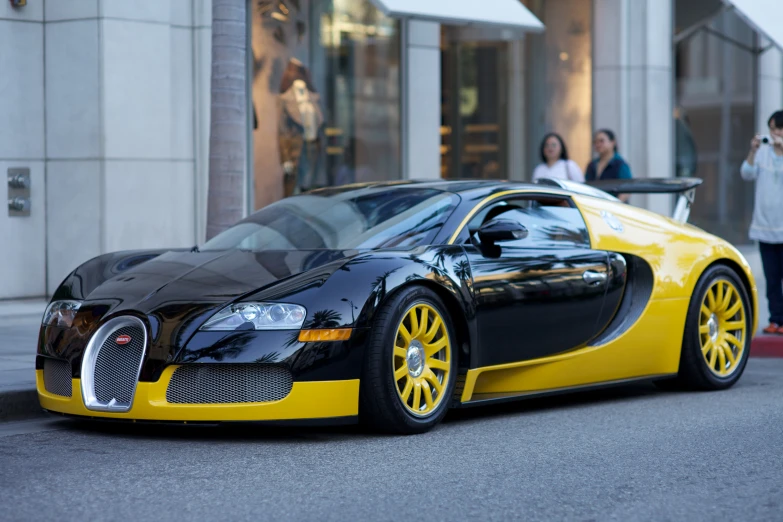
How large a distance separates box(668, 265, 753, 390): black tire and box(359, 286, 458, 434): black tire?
2272mm

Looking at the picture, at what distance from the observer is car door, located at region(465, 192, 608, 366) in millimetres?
6375

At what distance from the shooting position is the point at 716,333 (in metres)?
7.86

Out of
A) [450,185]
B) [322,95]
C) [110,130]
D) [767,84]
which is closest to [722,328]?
[450,185]

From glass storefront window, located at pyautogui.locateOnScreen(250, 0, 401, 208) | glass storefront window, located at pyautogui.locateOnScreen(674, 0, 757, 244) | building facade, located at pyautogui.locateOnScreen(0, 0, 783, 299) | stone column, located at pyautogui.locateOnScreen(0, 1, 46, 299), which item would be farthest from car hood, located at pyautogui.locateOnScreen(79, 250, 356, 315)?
glass storefront window, located at pyautogui.locateOnScreen(674, 0, 757, 244)

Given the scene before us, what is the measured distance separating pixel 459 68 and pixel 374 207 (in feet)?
36.7

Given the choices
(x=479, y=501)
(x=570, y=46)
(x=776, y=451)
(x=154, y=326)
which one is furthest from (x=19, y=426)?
(x=570, y=46)

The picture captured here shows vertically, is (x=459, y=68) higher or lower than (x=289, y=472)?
higher

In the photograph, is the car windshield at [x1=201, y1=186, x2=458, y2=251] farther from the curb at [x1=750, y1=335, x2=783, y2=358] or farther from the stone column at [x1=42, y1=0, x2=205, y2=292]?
the stone column at [x1=42, y1=0, x2=205, y2=292]

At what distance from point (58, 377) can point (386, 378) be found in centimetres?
152

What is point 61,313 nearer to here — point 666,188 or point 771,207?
point 666,188

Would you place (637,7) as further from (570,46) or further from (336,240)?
(336,240)

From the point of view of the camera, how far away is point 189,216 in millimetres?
12578

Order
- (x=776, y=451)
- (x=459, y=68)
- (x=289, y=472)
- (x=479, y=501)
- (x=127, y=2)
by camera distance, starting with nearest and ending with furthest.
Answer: (x=479, y=501) < (x=289, y=472) < (x=776, y=451) < (x=127, y=2) < (x=459, y=68)

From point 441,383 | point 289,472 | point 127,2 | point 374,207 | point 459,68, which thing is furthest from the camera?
point 459,68
